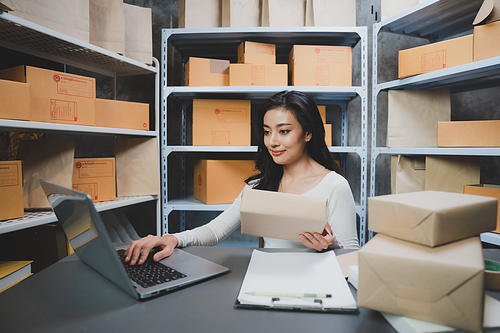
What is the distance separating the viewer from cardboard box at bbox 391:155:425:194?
5.31 feet

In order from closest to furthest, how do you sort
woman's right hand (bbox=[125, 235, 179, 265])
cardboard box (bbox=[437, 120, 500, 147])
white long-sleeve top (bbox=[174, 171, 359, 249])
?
1. woman's right hand (bbox=[125, 235, 179, 265])
2. white long-sleeve top (bbox=[174, 171, 359, 249])
3. cardboard box (bbox=[437, 120, 500, 147])

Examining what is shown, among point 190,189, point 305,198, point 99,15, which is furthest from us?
point 190,189

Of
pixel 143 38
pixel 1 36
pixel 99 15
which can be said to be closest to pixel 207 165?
pixel 143 38

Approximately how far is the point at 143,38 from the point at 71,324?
165 cm

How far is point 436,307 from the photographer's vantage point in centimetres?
39

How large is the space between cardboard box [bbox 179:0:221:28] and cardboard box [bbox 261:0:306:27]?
292 millimetres

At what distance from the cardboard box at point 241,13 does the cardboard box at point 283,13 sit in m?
0.04

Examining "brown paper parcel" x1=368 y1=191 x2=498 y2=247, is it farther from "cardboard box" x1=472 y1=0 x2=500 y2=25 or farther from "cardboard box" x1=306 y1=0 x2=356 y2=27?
"cardboard box" x1=306 y1=0 x2=356 y2=27

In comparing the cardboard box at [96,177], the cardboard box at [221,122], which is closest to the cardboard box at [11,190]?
the cardboard box at [96,177]

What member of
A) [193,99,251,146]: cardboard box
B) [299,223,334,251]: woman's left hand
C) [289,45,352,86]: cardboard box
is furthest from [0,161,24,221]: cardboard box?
[289,45,352,86]: cardboard box

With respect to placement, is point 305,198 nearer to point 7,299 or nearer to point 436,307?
point 436,307

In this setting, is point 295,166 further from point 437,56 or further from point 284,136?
point 437,56

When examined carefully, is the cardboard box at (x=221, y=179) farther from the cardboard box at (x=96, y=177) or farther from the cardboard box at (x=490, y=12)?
the cardboard box at (x=490, y=12)

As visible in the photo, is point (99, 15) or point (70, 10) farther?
point (99, 15)
